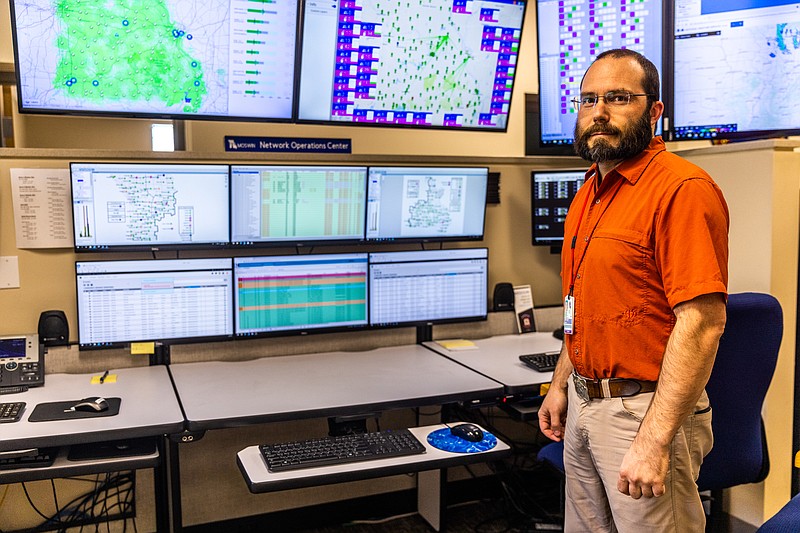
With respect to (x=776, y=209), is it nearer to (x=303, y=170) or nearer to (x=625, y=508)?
(x=625, y=508)

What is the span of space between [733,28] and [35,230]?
2473 millimetres

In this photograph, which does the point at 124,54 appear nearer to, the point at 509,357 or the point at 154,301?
the point at 154,301

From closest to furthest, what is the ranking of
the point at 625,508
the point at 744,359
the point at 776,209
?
the point at 625,508
the point at 744,359
the point at 776,209

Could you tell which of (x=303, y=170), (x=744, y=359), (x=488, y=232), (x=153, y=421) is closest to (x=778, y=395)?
(x=744, y=359)

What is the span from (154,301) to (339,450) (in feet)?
2.91

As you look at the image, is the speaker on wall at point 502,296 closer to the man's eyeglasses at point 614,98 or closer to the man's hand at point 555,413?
A: the man's hand at point 555,413

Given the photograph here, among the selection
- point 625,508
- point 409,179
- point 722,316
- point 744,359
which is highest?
point 409,179

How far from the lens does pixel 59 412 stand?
2.09 m

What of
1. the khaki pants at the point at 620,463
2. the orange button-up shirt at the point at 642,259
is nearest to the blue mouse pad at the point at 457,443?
the khaki pants at the point at 620,463

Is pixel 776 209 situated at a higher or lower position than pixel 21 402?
higher

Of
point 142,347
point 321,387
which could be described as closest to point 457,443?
point 321,387

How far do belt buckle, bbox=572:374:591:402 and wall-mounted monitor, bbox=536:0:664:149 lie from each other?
4.47 feet

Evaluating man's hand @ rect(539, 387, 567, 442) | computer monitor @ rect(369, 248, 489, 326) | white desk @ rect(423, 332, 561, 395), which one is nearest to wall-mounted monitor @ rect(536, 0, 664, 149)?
computer monitor @ rect(369, 248, 489, 326)

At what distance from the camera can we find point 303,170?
8.73 ft
